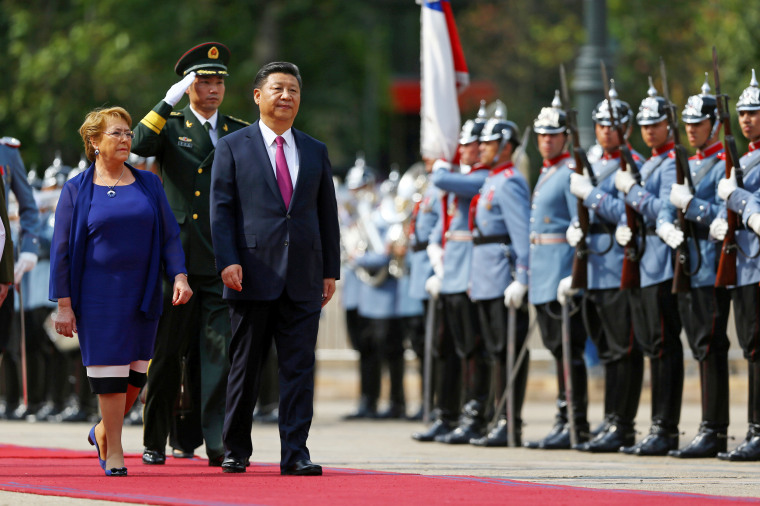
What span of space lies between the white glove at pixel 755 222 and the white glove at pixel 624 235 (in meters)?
1.26

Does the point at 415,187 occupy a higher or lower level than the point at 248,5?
lower

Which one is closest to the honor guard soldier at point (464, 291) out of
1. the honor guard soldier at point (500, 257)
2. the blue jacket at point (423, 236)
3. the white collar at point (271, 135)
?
the honor guard soldier at point (500, 257)

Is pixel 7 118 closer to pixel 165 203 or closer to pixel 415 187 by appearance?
pixel 415 187

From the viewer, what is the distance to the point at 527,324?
12125 millimetres

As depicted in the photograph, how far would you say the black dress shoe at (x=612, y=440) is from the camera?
36.7 ft

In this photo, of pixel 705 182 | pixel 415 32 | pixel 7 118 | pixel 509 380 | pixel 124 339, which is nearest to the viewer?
pixel 124 339

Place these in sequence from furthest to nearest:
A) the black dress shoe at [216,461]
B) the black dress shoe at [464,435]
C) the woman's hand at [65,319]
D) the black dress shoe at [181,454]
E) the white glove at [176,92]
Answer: the black dress shoe at [464,435] → the black dress shoe at [181,454] → the white glove at [176,92] → the black dress shoe at [216,461] → the woman's hand at [65,319]

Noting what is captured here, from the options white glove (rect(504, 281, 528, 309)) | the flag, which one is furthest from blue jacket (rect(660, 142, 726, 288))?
the flag

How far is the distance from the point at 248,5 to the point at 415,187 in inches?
626

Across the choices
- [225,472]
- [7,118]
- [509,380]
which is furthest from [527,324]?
[7,118]

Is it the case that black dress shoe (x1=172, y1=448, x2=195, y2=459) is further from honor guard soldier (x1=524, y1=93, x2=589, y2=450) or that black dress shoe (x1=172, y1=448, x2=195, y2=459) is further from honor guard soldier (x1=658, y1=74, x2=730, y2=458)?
honor guard soldier (x1=658, y1=74, x2=730, y2=458)

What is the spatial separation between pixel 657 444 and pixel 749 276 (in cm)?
136

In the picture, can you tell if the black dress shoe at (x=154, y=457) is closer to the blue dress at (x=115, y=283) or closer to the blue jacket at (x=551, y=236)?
the blue dress at (x=115, y=283)

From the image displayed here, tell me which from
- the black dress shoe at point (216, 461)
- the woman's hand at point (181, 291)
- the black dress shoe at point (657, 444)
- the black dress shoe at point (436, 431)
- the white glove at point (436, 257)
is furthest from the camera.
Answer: the white glove at point (436, 257)
